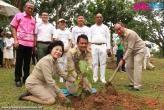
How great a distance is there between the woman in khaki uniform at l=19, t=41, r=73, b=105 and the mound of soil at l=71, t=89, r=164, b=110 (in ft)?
1.47

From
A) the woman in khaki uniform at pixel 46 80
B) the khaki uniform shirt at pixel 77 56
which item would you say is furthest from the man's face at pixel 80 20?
the woman in khaki uniform at pixel 46 80

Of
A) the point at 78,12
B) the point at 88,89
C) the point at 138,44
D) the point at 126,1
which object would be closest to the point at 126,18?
the point at 126,1

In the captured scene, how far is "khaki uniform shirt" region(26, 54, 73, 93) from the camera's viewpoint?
733 cm

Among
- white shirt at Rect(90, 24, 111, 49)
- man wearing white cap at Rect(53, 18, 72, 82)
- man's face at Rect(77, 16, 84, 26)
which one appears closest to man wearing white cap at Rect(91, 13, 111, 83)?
white shirt at Rect(90, 24, 111, 49)

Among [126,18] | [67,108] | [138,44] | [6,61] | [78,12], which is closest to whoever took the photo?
[67,108]

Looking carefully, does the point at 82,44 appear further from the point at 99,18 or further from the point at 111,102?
the point at 99,18

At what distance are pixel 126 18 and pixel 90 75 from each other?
16478 millimetres

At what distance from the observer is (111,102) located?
294 inches

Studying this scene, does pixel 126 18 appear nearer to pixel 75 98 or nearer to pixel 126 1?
pixel 126 1

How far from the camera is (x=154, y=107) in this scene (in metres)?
7.56

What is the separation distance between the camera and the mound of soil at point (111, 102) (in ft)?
23.8

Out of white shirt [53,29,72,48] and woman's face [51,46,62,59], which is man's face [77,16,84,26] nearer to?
white shirt [53,29,72,48]

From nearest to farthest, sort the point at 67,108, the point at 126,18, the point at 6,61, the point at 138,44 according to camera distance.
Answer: the point at 67,108 → the point at 138,44 → the point at 6,61 → the point at 126,18

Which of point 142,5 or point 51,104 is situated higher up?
point 142,5
